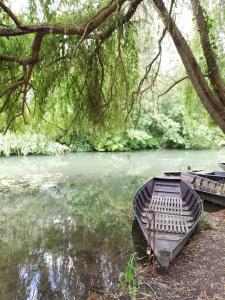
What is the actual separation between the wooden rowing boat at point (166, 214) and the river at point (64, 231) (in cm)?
56

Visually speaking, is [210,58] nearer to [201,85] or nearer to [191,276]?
[201,85]

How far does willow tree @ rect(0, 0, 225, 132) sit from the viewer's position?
4.02m

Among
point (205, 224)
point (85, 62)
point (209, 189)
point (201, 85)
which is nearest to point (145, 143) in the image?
point (209, 189)

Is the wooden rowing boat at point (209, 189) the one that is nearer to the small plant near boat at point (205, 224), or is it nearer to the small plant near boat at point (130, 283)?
the small plant near boat at point (205, 224)

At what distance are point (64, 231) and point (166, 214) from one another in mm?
2043

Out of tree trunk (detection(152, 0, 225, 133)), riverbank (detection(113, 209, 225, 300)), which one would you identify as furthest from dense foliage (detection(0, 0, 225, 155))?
riverbank (detection(113, 209, 225, 300))

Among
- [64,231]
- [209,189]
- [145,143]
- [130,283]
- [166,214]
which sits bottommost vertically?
[64,231]

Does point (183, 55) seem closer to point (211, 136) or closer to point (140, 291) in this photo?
point (140, 291)

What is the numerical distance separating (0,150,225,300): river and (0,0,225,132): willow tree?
205 cm

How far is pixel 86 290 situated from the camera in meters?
4.46

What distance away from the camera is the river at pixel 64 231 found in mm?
4715

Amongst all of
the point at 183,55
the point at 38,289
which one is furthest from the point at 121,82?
the point at 38,289

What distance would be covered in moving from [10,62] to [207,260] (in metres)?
3.74

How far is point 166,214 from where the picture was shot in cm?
654
